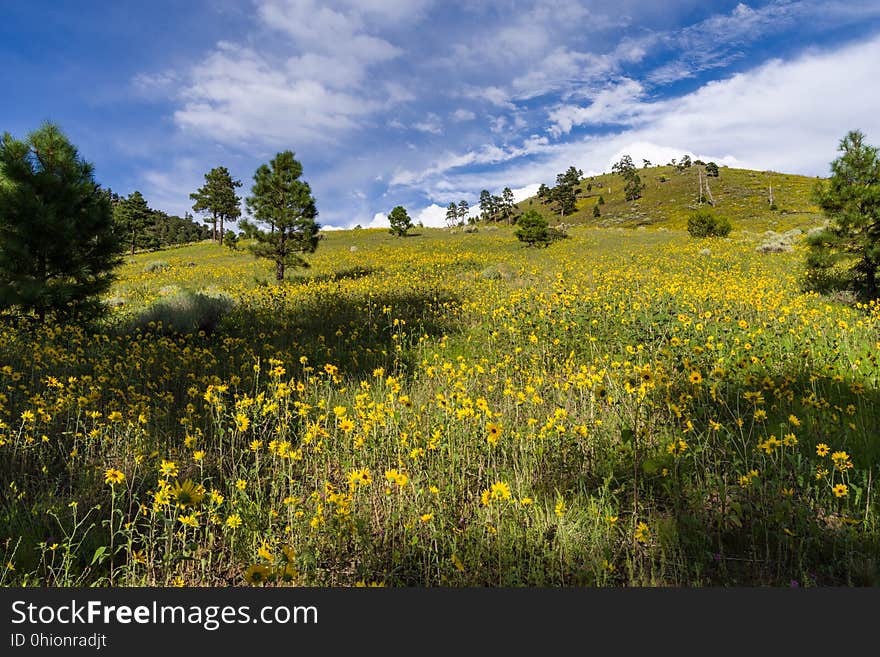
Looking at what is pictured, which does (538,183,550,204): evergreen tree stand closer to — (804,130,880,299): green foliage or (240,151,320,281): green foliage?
(240,151,320,281): green foliage

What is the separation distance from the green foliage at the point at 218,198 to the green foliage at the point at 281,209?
143 ft

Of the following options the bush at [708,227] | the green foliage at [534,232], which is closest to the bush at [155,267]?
the green foliage at [534,232]

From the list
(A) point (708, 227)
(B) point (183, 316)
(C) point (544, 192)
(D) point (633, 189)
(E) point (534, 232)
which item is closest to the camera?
(B) point (183, 316)

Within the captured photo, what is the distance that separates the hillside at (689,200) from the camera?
5738cm

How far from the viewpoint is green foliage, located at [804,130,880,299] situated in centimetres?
929

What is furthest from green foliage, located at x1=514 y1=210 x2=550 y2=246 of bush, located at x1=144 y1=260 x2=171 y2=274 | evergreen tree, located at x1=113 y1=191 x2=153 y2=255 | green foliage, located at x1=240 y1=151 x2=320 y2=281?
evergreen tree, located at x1=113 y1=191 x2=153 y2=255

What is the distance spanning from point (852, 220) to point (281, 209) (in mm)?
19508

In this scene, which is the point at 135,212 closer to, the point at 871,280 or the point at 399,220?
the point at 399,220

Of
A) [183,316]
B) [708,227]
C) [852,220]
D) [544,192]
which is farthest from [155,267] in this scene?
[544,192]

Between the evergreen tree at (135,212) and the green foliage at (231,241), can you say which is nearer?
the green foliage at (231,241)

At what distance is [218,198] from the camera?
186ft

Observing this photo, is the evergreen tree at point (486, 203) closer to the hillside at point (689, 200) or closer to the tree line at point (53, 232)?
the hillside at point (689, 200)

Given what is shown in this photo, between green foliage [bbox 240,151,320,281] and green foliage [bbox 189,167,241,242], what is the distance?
4374 cm

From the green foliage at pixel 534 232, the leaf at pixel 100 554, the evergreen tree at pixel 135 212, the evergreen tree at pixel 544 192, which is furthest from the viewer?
the evergreen tree at pixel 544 192
